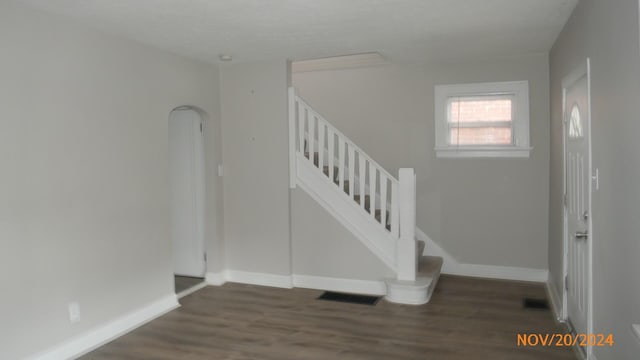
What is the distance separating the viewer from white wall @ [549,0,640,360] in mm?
2277

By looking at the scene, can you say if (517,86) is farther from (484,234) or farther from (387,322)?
(387,322)

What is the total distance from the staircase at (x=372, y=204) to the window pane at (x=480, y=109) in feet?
4.36

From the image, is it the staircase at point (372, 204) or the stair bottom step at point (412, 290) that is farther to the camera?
the staircase at point (372, 204)

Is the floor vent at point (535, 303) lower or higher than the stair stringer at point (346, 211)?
lower

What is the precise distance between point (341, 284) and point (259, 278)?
1.00 meters

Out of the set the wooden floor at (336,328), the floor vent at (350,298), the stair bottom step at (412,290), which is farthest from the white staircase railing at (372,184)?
the wooden floor at (336,328)

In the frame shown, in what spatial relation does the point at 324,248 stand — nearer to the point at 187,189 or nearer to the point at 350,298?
the point at 350,298

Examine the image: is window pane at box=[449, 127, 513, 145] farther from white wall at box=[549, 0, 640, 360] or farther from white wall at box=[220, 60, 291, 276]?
white wall at box=[549, 0, 640, 360]

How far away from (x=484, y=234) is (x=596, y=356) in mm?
2906

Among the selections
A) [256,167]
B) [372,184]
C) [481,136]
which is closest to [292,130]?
[256,167]

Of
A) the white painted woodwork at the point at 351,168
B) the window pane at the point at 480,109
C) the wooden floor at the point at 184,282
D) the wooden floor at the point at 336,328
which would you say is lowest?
the wooden floor at the point at 336,328

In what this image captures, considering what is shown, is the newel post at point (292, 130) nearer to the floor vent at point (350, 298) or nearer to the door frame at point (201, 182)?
the door frame at point (201, 182)

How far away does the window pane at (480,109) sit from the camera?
580 centimetres

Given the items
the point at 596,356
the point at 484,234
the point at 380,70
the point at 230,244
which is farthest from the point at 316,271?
the point at 596,356
